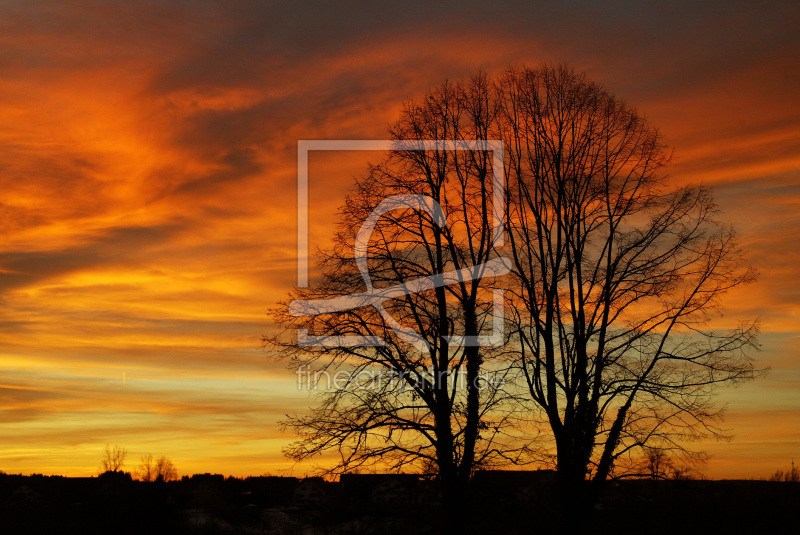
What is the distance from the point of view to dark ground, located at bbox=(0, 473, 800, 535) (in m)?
20.8

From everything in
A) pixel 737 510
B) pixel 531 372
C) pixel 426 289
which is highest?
pixel 426 289

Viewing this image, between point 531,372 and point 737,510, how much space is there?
128 ft

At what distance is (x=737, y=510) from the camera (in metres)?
51.7

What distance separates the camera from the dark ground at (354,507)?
20766mm

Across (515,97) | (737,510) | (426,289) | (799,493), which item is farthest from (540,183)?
(799,493)

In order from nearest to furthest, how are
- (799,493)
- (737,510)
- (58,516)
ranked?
(737,510) → (799,493) → (58,516)

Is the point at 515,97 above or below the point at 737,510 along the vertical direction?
above

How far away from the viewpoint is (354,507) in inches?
814

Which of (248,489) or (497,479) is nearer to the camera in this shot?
(497,479)

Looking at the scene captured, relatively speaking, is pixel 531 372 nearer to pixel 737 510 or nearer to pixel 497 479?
pixel 497 479

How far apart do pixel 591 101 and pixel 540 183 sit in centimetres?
287

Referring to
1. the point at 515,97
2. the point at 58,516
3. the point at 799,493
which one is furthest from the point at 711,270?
the point at 58,516

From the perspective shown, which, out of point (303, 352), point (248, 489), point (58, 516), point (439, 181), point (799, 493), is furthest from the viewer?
point (248, 489)

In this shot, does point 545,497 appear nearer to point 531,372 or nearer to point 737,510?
point 531,372
